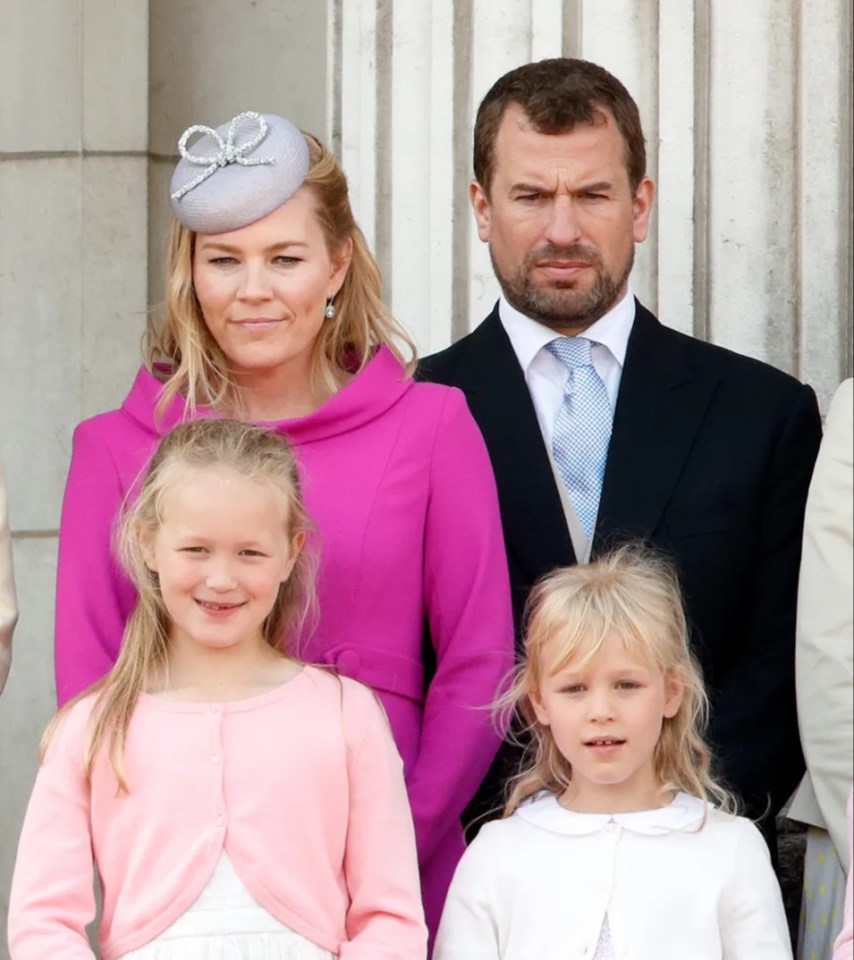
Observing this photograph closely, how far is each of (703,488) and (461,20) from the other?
4.96 ft

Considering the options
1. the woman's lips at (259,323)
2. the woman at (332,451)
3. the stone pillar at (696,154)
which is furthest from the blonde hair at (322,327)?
the stone pillar at (696,154)

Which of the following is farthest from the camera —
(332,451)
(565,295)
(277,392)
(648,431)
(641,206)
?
(641,206)

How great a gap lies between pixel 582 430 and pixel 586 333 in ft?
0.66

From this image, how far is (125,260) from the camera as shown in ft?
19.1

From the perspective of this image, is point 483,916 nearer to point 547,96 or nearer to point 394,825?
point 394,825

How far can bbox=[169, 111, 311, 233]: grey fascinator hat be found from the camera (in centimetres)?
430

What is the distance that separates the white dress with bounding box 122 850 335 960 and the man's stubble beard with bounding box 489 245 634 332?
132cm

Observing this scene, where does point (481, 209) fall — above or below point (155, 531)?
above

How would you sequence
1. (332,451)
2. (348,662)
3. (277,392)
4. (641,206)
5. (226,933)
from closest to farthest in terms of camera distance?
(226,933)
(348,662)
(332,451)
(277,392)
(641,206)

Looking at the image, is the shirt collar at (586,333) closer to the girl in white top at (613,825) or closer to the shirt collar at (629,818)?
the girl in white top at (613,825)

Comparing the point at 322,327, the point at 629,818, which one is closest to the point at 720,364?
the point at 322,327

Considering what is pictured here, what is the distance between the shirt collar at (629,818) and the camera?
404cm

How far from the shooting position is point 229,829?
3.85m

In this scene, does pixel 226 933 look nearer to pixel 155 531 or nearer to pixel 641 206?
pixel 155 531
